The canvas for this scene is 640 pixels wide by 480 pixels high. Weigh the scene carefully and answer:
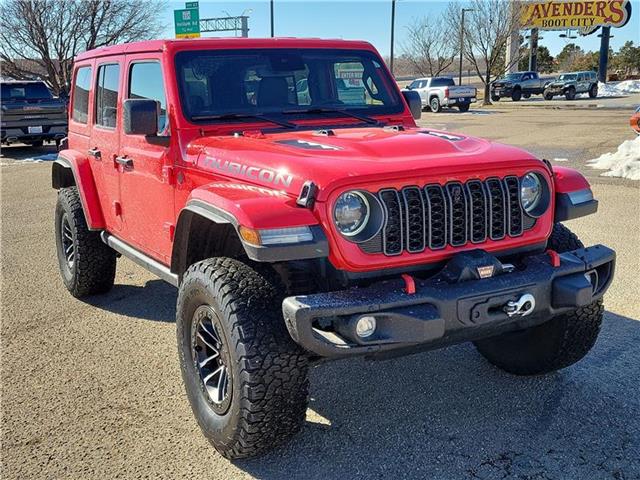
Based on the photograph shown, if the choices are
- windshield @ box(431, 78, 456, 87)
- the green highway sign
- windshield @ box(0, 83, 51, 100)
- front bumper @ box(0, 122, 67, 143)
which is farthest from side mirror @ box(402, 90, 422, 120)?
windshield @ box(431, 78, 456, 87)

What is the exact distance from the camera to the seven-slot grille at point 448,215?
2879mm

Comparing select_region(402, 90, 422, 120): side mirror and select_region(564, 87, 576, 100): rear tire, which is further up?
select_region(564, 87, 576, 100): rear tire

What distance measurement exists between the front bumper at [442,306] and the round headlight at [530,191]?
272mm

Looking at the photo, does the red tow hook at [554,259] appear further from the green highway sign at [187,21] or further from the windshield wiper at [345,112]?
the green highway sign at [187,21]

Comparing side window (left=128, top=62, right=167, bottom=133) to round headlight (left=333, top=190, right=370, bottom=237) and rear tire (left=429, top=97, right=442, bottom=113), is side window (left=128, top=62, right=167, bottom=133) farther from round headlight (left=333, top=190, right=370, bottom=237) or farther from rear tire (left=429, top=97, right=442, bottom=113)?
rear tire (left=429, top=97, right=442, bottom=113)

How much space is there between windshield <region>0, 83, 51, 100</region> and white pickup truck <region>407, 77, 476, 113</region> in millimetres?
18506

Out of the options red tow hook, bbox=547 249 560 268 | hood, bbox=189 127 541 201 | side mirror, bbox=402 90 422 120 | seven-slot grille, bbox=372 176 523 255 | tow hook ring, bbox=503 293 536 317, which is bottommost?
tow hook ring, bbox=503 293 536 317

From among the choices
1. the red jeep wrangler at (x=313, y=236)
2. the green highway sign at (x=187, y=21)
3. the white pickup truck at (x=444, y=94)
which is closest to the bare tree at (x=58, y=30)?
the green highway sign at (x=187, y=21)

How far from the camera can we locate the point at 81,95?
17.8ft

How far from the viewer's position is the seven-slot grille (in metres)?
A: 2.88

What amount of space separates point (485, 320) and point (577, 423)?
100cm

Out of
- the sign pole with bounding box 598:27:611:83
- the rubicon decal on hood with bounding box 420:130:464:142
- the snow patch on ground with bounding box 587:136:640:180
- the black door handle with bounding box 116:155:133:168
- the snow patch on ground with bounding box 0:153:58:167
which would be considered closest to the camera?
the rubicon decal on hood with bounding box 420:130:464:142

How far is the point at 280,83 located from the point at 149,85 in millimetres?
830

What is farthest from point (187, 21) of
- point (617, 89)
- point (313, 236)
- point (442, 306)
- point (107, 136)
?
point (617, 89)
